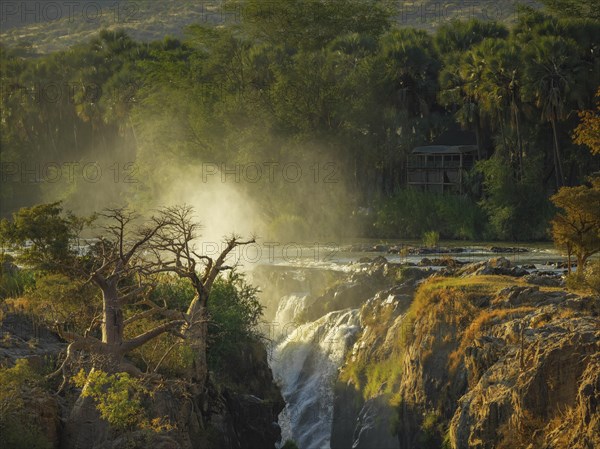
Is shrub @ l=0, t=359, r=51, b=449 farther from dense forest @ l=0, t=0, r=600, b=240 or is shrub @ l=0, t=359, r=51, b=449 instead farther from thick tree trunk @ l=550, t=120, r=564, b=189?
thick tree trunk @ l=550, t=120, r=564, b=189

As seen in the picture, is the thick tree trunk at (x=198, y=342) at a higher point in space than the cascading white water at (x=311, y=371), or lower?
higher

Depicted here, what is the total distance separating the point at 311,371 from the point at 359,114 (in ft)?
126

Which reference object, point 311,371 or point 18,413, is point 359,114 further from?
point 18,413

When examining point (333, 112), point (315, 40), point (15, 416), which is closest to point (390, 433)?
point (15, 416)

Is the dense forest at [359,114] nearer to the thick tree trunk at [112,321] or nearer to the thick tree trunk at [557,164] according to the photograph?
the thick tree trunk at [557,164]

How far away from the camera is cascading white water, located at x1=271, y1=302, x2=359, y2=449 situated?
36.8m

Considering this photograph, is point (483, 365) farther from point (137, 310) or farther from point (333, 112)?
point (333, 112)

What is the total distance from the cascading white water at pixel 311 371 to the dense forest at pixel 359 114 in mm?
27792

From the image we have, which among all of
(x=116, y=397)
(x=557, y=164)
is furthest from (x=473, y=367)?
(x=557, y=164)

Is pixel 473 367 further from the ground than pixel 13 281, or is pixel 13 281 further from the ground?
pixel 13 281

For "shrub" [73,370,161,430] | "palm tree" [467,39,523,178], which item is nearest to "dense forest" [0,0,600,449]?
"shrub" [73,370,161,430]

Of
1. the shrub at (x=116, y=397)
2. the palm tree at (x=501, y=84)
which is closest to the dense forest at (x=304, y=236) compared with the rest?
the shrub at (x=116, y=397)

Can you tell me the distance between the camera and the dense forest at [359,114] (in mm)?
67938

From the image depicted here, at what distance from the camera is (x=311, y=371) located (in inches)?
1565
